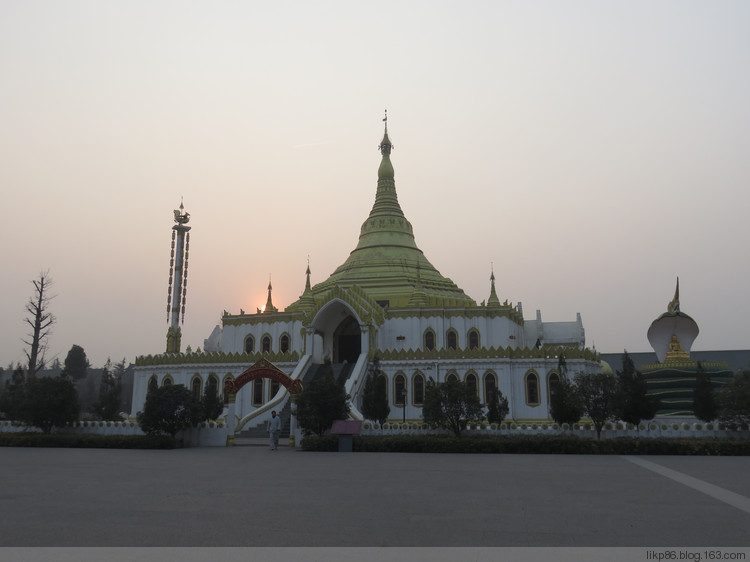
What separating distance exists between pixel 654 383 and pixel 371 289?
24.4m

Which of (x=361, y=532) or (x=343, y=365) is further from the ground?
(x=343, y=365)

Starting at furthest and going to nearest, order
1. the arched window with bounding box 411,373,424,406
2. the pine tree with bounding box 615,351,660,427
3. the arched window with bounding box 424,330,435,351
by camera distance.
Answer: the arched window with bounding box 424,330,435,351
the arched window with bounding box 411,373,424,406
the pine tree with bounding box 615,351,660,427

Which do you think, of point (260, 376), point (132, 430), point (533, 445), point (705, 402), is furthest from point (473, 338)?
point (132, 430)

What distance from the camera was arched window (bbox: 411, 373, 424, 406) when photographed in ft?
138

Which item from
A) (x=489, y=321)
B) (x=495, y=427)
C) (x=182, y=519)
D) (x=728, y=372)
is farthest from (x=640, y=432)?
(x=728, y=372)

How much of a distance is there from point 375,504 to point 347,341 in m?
37.4

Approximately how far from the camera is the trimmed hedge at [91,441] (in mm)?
30438

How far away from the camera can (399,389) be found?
42.4 m

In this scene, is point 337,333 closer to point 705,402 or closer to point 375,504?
point 705,402

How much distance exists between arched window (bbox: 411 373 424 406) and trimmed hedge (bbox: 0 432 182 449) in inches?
627

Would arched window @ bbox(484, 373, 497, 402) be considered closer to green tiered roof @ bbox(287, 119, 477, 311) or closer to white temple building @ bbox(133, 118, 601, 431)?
white temple building @ bbox(133, 118, 601, 431)

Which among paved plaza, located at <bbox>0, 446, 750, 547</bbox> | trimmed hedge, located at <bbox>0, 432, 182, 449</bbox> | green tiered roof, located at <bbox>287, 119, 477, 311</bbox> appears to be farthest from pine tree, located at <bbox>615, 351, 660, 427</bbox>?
trimmed hedge, located at <bbox>0, 432, 182, 449</bbox>
